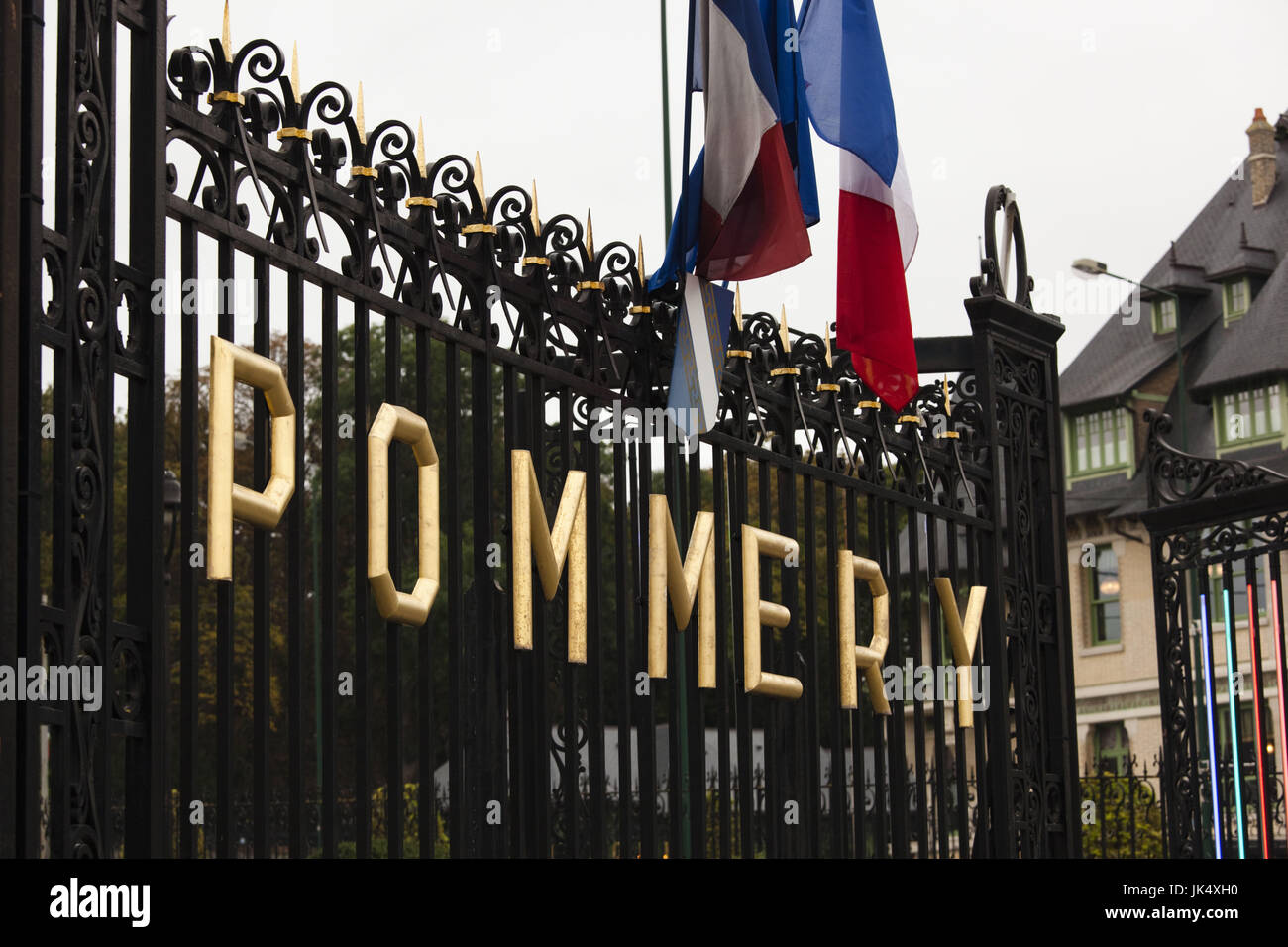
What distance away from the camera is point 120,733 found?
4.63m

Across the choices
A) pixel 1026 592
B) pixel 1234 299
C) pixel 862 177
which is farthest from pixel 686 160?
pixel 1234 299

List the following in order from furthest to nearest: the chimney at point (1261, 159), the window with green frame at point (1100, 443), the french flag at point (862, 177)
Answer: the chimney at point (1261, 159) → the window with green frame at point (1100, 443) → the french flag at point (862, 177)

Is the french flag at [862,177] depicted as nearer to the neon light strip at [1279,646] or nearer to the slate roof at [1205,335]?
the neon light strip at [1279,646]

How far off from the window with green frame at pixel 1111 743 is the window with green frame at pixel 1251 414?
6.55m

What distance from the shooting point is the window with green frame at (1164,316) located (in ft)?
148

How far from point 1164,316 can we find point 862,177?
1540 inches

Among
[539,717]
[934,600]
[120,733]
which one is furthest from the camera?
[934,600]

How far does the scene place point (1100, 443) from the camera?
146 ft

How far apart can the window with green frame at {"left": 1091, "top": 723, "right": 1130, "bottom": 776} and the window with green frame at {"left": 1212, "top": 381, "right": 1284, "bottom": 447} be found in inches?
258

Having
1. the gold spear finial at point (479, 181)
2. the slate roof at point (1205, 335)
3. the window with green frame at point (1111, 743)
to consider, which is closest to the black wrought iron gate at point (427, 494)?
the gold spear finial at point (479, 181)

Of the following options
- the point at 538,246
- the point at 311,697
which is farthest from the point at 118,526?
the point at 538,246
